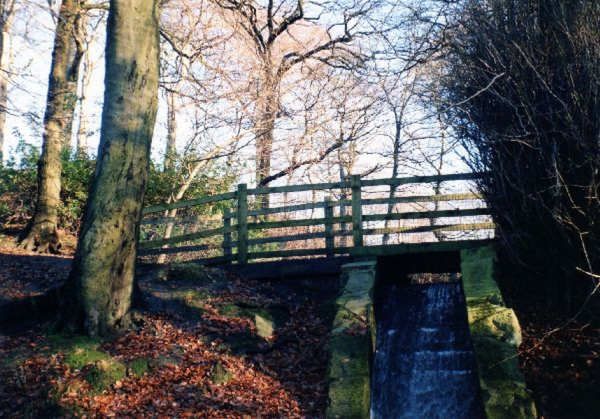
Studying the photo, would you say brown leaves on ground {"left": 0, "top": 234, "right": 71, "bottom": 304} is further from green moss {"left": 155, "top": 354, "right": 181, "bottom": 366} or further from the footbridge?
green moss {"left": 155, "top": 354, "right": 181, "bottom": 366}

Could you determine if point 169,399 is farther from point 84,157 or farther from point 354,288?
point 84,157

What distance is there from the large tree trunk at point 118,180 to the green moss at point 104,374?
72 cm

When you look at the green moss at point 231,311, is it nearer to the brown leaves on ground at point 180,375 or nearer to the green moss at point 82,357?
the brown leaves on ground at point 180,375

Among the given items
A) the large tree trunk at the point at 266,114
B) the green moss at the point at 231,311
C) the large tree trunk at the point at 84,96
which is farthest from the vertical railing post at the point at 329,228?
the large tree trunk at the point at 84,96

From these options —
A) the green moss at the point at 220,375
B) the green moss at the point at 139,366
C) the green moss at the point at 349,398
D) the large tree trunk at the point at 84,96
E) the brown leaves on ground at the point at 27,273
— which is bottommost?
the green moss at the point at 349,398

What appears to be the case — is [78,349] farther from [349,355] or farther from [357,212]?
[357,212]

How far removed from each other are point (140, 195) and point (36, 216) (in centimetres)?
631

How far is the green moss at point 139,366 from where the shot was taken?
7.77m

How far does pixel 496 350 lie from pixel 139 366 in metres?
4.52

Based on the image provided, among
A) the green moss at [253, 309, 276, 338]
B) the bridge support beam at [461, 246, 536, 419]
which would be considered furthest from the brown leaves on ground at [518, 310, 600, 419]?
the green moss at [253, 309, 276, 338]

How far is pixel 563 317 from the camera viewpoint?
8797 millimetres

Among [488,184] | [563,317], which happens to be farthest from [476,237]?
[563,317]

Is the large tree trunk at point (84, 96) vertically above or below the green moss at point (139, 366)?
above

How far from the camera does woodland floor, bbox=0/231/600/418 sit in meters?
7.21
